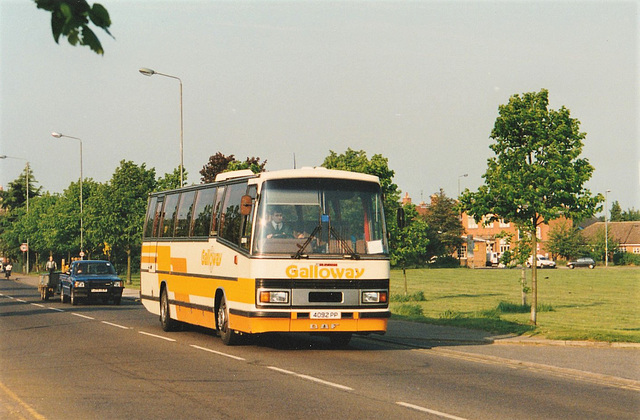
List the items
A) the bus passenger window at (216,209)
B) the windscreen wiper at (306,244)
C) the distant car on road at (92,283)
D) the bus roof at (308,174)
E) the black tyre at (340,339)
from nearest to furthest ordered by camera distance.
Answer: the windscreen wiper at (306,244) < the bus roof at (308,174) < the black tyre at (340,339) < the bus passenger window at (216,209) < the distant car on road at (92,283)

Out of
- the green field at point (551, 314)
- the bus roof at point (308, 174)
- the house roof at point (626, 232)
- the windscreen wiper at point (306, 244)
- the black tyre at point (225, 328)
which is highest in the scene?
the house roof at point (626, 232)

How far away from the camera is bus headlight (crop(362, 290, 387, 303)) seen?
16.8 m

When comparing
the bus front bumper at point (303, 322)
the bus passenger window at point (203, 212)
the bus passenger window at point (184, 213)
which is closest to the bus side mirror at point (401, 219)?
the bus front bumper at point (303, 322)

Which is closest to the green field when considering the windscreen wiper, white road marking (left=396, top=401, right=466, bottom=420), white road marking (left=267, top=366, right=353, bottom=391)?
the windscreen wiper

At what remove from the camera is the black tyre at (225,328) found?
17844 millimetres

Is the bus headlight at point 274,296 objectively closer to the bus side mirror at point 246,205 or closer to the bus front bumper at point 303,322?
the bus front bumper at point 303,322

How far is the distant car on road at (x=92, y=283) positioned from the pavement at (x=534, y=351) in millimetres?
16548

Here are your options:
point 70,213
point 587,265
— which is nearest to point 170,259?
point 70,213

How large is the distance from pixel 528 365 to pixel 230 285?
235 inches

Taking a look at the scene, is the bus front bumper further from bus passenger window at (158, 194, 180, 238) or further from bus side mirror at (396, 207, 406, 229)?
bus passenger window at (158, 194, 180, 238)

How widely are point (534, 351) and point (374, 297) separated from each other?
3.08 metres

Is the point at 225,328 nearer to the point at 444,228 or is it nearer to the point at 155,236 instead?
the point at 155,236

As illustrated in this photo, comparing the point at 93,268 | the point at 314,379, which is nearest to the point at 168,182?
the point at 93,268

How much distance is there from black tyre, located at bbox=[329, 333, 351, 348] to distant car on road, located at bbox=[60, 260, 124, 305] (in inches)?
713
